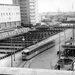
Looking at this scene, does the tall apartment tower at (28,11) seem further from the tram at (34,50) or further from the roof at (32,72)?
the roof at (32,72)

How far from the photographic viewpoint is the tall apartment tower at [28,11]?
194 feet

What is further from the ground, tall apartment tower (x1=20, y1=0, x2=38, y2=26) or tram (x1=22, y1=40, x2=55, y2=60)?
tall apartment tower (x1=20, y1=0, x2=38, y2=26)

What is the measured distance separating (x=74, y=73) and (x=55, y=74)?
347mm

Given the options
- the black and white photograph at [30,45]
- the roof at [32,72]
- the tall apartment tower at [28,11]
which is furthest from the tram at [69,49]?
the tall apartment tower at [28,11]

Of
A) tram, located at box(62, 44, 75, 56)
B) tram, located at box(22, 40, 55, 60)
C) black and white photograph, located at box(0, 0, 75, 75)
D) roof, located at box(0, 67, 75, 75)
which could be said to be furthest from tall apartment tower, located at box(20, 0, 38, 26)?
roof, located at box(0, 67, 75, 75)

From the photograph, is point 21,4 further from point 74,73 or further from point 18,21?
point 74,73

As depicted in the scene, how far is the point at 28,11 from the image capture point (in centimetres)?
5962

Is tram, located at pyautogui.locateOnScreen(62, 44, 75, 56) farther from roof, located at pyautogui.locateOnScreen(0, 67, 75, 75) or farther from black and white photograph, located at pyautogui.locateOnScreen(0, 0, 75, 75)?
roof, located at pyautogui.locateOnScreen(0, 67, 75, 75)

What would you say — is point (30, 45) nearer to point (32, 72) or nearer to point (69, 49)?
point (69, 49)

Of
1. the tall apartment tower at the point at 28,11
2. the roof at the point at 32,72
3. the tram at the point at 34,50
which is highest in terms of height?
the tall apartment tower at the point at 28,11

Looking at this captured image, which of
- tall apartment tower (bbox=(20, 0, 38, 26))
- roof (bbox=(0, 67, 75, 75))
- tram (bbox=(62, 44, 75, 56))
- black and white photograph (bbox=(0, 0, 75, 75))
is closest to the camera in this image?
roof (bbox=(0, 67, 75, 75))

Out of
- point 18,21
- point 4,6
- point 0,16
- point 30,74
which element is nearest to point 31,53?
point 30,74

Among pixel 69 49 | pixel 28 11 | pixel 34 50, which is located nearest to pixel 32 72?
pixel 34 50

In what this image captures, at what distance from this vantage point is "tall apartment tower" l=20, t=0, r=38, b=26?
2334 inches
